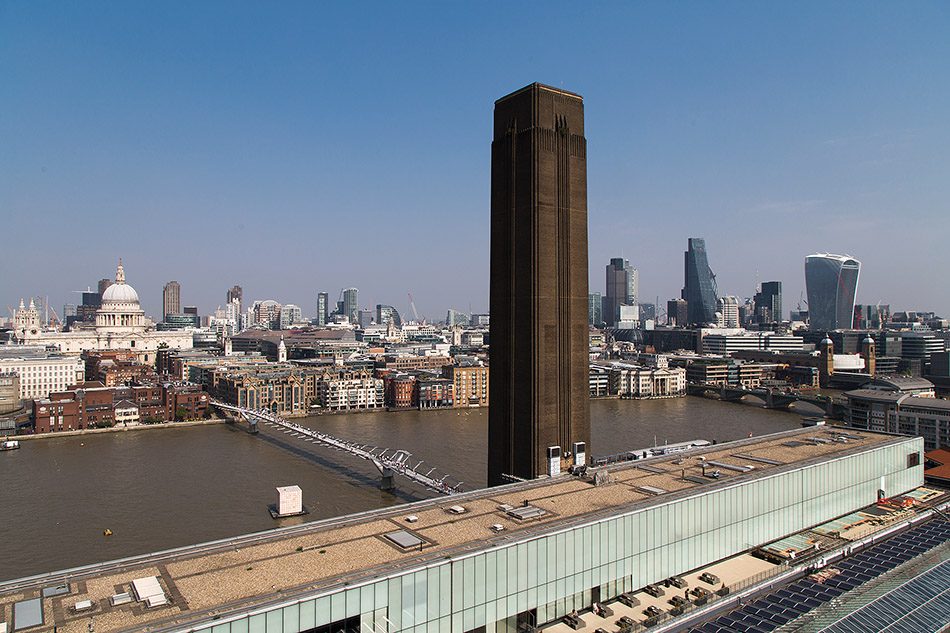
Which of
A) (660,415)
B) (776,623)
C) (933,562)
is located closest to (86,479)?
(776,623)

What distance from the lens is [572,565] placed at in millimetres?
11695

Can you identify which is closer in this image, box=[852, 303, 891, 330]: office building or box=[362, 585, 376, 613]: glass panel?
box=[362, 585, 376, 613]: glass panel

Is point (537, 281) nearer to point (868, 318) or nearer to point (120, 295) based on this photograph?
point (120, 295)

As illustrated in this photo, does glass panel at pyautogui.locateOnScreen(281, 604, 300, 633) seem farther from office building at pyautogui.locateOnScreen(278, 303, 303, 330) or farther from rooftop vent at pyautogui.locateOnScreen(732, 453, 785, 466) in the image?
office building at pyautogui.locateOnScreen(278, 303, 303, 330)

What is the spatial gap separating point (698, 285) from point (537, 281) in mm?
152924

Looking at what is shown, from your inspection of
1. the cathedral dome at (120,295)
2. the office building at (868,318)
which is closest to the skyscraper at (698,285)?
the office building at (868,318)

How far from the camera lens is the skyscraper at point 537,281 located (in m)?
20.1

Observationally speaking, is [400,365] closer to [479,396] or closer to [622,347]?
[479,396]

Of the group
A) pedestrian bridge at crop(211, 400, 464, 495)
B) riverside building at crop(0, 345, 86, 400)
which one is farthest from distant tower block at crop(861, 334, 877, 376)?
riverside building at crop(0, 345, 86, 400)

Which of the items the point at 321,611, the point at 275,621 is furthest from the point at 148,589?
the point at 321,611

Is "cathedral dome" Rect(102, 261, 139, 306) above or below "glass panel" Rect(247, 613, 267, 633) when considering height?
above

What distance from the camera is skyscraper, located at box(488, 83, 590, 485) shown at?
20109 mm

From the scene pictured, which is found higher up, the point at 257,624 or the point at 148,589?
the point at 148,589

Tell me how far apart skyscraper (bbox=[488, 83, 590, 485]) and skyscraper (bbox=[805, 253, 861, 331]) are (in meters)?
112
